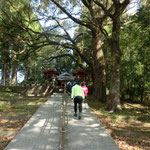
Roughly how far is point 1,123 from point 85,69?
13.5 meters

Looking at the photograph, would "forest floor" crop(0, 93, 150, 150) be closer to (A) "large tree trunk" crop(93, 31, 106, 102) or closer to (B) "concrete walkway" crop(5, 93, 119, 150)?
(B) "concrete walkway" crop(5, 93, 119, 150)

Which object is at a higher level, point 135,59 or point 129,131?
point 135,59

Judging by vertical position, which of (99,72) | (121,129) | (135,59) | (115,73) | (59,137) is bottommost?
(121,129)

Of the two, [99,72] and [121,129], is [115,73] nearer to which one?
[99,72]

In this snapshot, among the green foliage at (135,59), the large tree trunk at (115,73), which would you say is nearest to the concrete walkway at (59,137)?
the large tree trunk at (115,73)

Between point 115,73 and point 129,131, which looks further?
point 115,73

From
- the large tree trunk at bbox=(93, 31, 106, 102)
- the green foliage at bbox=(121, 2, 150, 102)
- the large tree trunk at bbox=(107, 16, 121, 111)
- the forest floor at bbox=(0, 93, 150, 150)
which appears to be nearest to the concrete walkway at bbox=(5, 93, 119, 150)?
the forest floor at bbox=(0, 93, 150, 150)

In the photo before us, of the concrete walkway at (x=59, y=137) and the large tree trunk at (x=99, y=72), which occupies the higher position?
the large tree trunk at (x=99, y=72)

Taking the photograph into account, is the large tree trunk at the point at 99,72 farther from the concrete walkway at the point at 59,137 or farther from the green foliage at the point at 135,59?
the concrete walkway at the point at 59,137

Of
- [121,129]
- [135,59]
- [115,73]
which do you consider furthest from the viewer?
[135,59]

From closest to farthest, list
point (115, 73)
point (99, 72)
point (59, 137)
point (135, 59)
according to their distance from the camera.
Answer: point (59, 137) → point (115, 73) → point (99, 72) → point (135, 59)

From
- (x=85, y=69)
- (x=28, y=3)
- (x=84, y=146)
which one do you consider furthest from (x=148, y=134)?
(x=85, y=69)

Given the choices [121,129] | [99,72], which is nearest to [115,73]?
[99,72]

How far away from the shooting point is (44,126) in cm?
620
